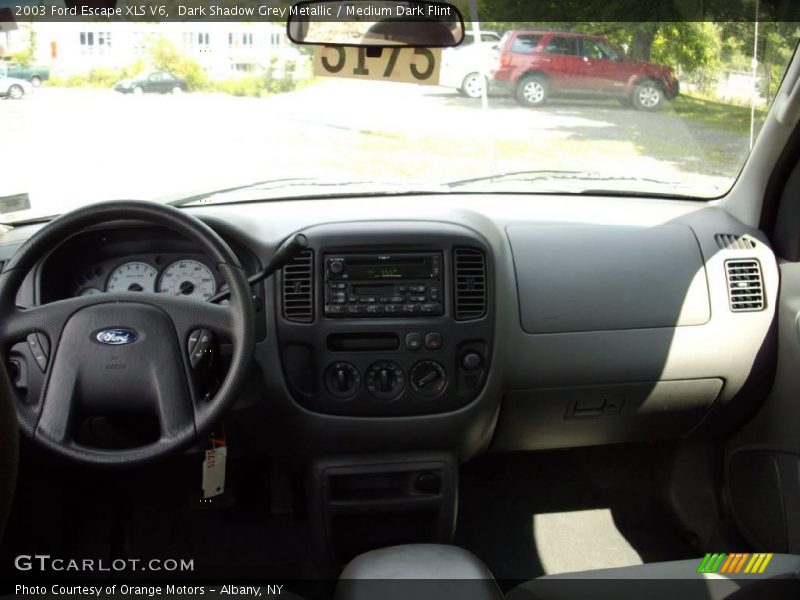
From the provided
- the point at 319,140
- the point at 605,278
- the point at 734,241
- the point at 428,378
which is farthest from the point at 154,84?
the point at 734,241

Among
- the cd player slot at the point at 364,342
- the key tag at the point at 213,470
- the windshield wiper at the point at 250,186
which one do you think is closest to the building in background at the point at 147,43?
the windshield wiper at the point at 250,186

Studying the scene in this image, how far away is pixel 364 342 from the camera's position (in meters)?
3.11

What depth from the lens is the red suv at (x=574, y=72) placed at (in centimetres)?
344

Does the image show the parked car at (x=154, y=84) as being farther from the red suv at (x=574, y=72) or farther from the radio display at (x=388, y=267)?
the red suv at (x=574, y=72)

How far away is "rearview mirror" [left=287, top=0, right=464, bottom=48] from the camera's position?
2803 millimetres

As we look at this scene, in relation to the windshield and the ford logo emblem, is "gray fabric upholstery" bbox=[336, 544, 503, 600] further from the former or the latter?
the windshield

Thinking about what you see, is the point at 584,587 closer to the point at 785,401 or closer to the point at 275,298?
the point at 275,298

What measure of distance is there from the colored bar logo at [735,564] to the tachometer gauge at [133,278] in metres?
1.99

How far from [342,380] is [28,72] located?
1.55 m

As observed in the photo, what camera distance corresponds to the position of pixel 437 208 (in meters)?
3.35

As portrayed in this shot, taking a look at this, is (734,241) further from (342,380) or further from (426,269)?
(342,380)

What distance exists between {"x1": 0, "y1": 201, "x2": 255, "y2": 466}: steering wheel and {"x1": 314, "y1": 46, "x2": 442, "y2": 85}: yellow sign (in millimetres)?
871

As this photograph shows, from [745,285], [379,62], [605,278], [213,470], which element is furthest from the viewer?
[745,285]
